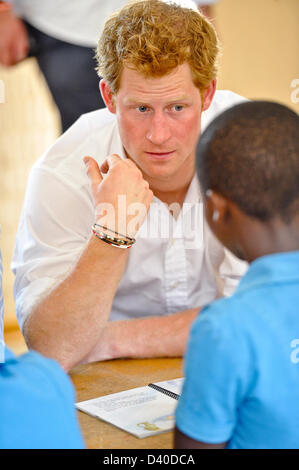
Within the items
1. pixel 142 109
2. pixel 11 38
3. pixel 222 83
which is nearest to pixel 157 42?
→ pixel 142 109

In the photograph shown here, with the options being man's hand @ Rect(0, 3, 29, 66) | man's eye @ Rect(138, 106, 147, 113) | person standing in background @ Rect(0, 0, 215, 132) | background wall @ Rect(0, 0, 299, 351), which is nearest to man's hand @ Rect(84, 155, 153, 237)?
man's eye @ Rect(138, 106, 147, 113)

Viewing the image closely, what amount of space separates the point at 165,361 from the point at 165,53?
67 cm

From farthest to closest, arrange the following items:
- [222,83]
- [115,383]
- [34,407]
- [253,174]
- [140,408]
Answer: [222,83], [115,383], [140,408], [253,174], [34,407]

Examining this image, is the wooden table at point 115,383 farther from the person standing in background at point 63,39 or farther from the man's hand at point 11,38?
the man's hand at point 11,38

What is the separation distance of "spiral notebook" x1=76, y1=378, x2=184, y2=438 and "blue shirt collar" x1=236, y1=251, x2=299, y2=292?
0.31 m

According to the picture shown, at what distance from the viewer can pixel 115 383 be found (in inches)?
49.5

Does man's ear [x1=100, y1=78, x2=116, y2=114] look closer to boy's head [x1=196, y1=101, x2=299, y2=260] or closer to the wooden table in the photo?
the wooden table

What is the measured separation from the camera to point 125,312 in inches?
68.1

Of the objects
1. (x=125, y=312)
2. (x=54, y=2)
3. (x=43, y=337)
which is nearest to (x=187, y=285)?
(x=125, y=312)

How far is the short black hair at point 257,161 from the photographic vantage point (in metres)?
0.81

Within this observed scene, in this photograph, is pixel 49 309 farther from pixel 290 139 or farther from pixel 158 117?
pixel 290 139

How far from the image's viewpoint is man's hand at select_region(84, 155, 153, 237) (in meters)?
1.39

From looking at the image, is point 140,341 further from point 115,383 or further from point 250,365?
point 250,365

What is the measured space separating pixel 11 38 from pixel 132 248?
1450 millimetres
